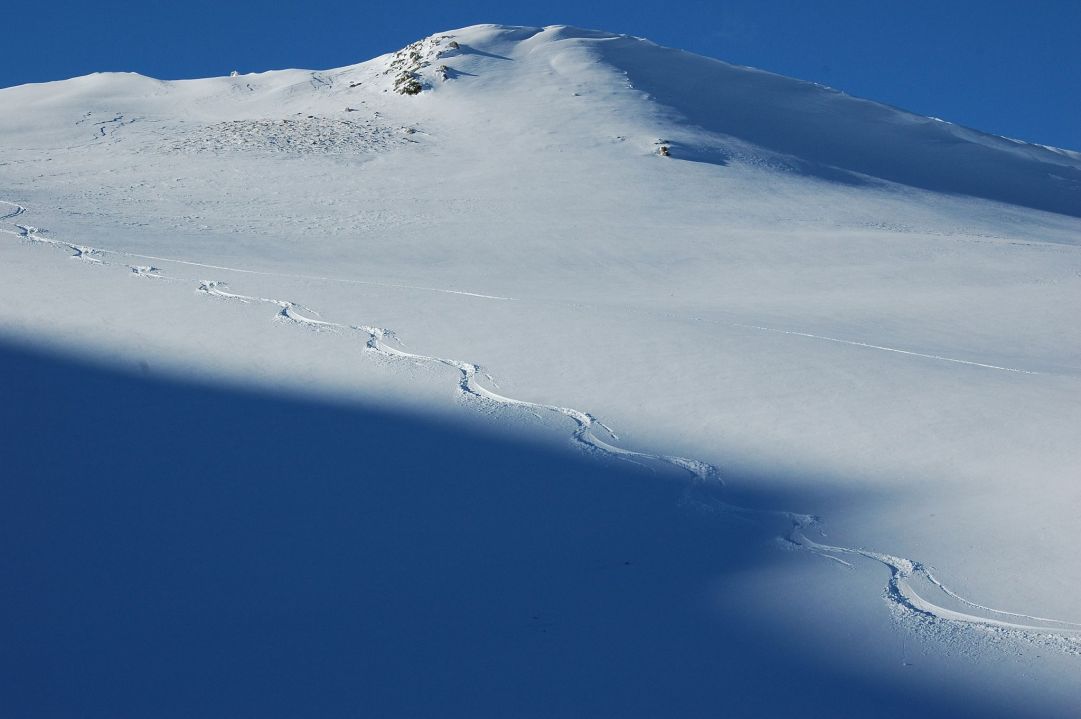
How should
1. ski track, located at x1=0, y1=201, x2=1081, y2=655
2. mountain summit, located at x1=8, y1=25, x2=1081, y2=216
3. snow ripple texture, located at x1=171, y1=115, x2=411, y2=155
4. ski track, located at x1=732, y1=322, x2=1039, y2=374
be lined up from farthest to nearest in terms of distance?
mountain summit, located at x1=8, y1=25, x2=1081, y2=216 < snow ripple texture, located at x1=171, y1=115, x2=411, y2=155 < ski track, located at x1=732, y1=322, x2=1039, y2=374 < ski track, located at x1=0, y1=201, x2=1081, y2=655

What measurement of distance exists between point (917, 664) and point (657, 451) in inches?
67.4

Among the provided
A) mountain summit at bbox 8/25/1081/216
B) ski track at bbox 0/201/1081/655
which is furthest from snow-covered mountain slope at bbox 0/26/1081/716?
mountain summit at bbox 8/25/1081/216

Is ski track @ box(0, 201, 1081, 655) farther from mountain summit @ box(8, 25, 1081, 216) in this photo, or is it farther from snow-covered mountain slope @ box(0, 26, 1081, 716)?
mountain summit @ box(8, 25, 1081, 216)

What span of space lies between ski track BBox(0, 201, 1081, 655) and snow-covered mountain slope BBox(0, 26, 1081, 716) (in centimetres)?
2

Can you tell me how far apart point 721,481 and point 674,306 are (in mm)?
3671

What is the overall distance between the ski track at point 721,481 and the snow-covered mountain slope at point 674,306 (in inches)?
0.6

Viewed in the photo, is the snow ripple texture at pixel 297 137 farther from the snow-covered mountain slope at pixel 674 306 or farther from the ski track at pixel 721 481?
the ski track at pixel 721 481

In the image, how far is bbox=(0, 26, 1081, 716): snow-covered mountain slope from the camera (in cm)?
345

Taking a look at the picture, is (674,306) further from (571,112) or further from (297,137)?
(571,112)

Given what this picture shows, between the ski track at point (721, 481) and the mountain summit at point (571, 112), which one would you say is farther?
the mountain summit at point (571, 112)

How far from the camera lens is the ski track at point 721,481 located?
3.06 metres

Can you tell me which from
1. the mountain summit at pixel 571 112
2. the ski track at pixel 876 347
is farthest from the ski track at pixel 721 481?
the mountain summit at pixel 571 112

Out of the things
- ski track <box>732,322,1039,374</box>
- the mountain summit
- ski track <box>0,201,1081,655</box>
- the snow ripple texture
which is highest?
the mountain summit

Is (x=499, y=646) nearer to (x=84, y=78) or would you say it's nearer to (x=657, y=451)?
(x=657, y=451)
